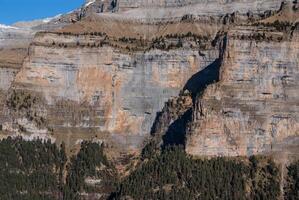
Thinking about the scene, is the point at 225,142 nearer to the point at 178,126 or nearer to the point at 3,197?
the point at 178,126

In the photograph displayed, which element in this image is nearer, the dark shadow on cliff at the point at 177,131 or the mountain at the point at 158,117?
the mountain at the point at 158,117

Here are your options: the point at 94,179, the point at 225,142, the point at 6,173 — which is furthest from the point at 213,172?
the point at 6,173

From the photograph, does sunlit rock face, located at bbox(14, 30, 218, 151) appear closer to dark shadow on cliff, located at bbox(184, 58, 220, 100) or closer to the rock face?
the rock face

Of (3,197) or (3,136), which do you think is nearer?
(3,197)

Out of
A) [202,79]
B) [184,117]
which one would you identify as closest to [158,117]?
[184,117]

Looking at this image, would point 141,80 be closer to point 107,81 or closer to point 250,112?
point 107,81

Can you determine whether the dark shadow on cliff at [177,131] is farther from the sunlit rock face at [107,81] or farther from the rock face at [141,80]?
the sunlit rock face at [107,81]

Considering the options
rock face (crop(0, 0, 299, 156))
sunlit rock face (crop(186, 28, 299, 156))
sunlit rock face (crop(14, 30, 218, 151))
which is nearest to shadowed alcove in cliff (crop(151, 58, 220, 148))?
rock face (crop(0, 0, 299, 156))

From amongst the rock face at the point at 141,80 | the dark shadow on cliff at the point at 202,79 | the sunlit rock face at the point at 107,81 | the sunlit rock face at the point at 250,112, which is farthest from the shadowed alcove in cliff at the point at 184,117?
the sunlit rock face at the point at 250,112

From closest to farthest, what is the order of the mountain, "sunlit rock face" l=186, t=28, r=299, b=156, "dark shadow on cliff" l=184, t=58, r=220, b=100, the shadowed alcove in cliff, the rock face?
the mountain → "sunlit rock face" l=186, t=28, r=299, b=156 → the rock face → the shadowed alcove in cliff → "dark shadow on cliff" l=184, t=58, r=220, b=100
